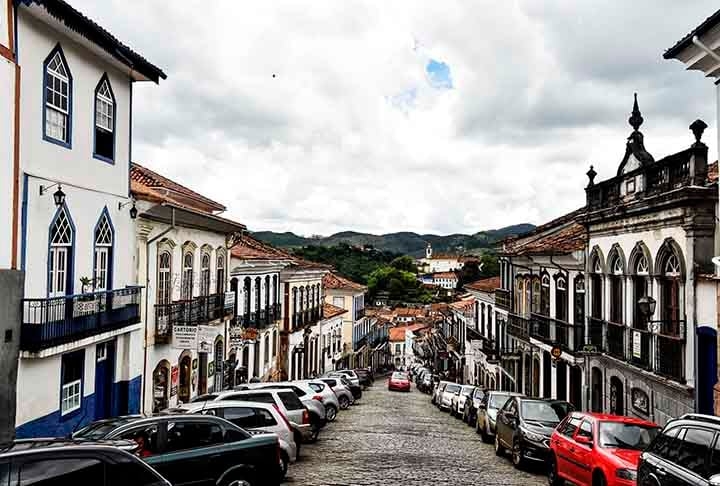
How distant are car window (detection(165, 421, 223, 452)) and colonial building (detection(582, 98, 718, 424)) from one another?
10166 millimetres

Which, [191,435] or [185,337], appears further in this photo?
[185,337]

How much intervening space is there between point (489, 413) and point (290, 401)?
641 cm

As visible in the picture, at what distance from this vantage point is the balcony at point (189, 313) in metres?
20.0

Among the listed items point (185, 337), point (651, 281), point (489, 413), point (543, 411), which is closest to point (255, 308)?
point (185, 337)

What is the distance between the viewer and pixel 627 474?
11328mm

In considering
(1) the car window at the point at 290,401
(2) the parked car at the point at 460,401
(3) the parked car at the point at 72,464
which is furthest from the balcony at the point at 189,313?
(3) the parked car at the point at 72,464

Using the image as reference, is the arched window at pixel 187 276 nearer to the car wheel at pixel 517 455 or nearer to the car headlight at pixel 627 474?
the car wheel at pixel 517 455

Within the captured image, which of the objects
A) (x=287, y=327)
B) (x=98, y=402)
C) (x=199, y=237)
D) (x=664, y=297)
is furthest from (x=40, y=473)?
(x=287, y=327)

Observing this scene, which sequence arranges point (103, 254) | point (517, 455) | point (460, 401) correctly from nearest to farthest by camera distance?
point (517, 455) → point (103, 254) → point (460, 401)

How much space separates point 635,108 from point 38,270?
1745 centimetres

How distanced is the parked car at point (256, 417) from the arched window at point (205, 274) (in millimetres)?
10309

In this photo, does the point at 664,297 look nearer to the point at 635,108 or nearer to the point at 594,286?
the point at 594,286

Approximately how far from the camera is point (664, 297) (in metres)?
17.8

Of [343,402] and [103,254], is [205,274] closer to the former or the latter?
[103,254]
